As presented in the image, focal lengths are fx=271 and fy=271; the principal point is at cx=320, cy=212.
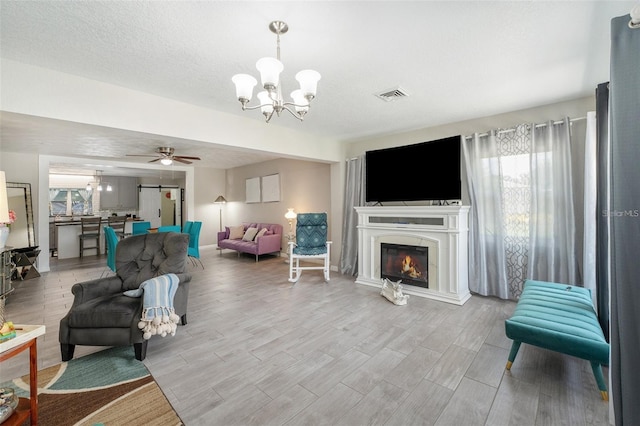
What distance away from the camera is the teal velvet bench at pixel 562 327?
69.4 inches

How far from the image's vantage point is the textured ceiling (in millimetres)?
1673

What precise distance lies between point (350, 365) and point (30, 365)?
2.03m

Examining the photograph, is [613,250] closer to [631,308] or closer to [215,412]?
[631,308]

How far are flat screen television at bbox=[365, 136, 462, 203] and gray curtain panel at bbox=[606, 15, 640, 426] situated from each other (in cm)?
256

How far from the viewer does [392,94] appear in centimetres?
292

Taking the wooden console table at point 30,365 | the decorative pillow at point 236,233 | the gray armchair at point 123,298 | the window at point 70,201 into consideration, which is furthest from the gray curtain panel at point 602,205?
the window at point 70,201

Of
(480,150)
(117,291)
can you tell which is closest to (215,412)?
(117,291)

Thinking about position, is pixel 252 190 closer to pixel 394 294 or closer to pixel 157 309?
pixel 394 294

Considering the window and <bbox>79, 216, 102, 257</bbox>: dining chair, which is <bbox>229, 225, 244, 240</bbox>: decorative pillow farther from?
the window

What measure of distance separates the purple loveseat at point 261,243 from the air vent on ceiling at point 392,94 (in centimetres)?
426

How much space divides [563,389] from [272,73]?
290 centimetres

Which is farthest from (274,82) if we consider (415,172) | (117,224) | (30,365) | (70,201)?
(70,201)

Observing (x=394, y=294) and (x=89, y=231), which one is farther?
(x=89, y=231)

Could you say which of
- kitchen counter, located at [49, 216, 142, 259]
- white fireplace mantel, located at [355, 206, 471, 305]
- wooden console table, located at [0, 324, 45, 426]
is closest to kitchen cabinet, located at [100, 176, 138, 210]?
kitchen counter, located at [49, 216, 142, 259]
